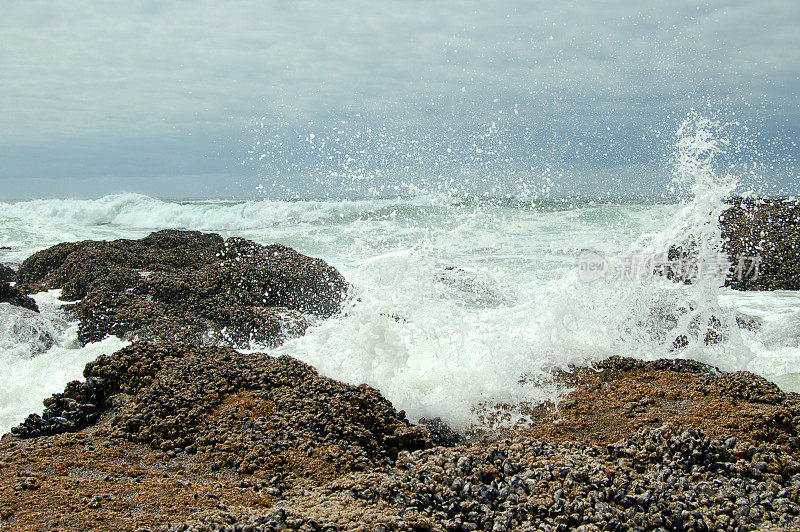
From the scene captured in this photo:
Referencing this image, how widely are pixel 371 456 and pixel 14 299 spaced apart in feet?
25.1

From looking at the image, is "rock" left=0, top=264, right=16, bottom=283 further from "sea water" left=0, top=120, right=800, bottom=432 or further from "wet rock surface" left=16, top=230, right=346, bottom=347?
"sea water" left=0, top=120, right=800, bottom=432

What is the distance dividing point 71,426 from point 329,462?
2075 millimetres

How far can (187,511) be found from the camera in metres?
3.04

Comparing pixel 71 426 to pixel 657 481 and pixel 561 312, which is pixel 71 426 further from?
pixel 561 312

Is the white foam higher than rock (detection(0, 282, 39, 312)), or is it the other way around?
rock (detection(0, 282, 39, 312))

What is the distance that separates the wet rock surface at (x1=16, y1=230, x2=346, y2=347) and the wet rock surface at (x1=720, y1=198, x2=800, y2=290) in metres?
8.02

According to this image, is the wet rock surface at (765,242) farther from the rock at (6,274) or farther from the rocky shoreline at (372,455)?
the rock at (6,274)

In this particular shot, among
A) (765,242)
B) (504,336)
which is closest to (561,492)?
(504,336)

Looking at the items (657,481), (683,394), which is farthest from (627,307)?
(657,481)

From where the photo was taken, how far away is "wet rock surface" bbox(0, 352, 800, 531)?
9.47ft

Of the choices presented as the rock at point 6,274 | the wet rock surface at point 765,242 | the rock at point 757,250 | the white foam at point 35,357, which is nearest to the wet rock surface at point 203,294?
the white foam at point 35,357

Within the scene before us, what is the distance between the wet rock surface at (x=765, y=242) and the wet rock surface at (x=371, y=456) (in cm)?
728

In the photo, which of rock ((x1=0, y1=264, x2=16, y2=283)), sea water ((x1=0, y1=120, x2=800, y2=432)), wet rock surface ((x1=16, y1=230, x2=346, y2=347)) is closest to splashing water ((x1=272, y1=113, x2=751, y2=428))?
sea water ((x1=0, y1=120, x2=800, y2=432))

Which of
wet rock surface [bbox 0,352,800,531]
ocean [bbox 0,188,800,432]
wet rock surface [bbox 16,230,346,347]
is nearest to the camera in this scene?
wet rock surface [bbox 0,352,800,531]
